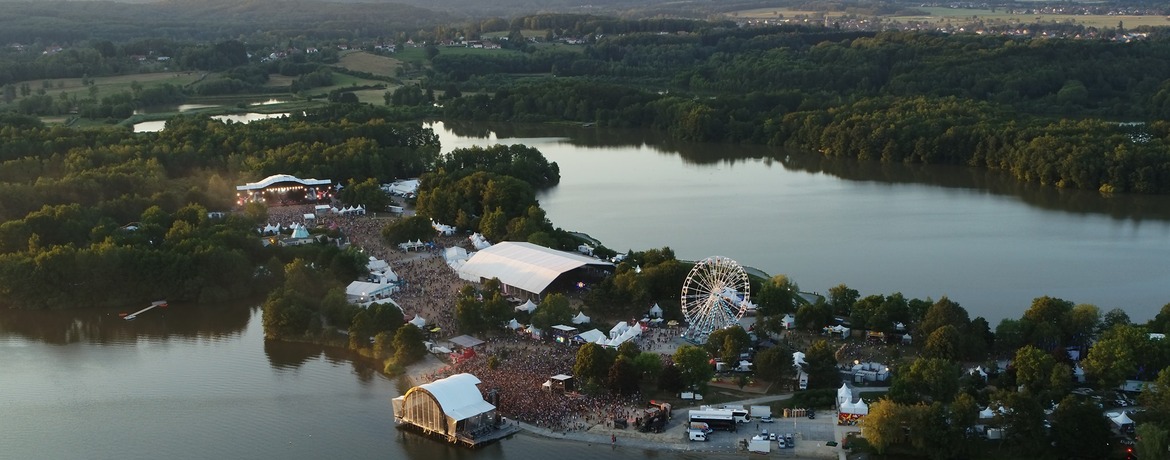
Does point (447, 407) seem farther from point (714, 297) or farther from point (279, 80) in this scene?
point (279, 80)

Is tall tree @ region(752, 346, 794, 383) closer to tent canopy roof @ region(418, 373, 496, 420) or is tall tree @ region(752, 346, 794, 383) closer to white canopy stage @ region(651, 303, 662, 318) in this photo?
white canopy stage @ region(651, 303, 662, 318)

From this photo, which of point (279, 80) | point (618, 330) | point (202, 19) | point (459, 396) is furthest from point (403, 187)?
point (202, 19)

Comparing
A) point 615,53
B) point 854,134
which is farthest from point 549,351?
point 615,53

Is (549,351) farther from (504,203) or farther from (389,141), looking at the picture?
(389,141)

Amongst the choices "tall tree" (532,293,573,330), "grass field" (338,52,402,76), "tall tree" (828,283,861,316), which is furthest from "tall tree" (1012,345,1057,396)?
"grass field" (338,52,402,76)

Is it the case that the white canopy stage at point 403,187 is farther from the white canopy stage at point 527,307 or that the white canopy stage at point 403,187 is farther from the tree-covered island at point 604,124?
the white canopy stage at point 527,307
